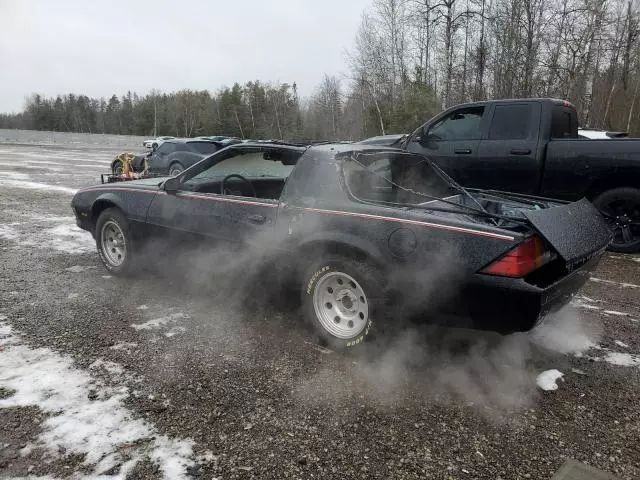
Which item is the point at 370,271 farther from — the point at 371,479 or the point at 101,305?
the point at 101,305

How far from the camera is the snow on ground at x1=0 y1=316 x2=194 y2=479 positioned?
7.07ft

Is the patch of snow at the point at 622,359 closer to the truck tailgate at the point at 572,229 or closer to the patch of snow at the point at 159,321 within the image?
the truck tailgate at the point at 572,229

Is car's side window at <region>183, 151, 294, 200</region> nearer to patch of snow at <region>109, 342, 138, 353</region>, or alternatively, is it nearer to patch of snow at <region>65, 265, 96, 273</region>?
patch of snow at <region>109, 342, 138, 353</region>

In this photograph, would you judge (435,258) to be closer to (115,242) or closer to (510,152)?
(115,242)

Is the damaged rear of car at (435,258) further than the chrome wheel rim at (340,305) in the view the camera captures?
No

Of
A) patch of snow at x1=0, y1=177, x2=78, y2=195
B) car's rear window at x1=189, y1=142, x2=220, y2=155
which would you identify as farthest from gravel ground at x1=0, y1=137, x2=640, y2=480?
car's rear window at x1=189, y1=142, x2=220, y2=155

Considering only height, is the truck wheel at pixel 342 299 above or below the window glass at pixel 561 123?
below

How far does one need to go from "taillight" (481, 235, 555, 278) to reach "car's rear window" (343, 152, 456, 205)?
2.75ft

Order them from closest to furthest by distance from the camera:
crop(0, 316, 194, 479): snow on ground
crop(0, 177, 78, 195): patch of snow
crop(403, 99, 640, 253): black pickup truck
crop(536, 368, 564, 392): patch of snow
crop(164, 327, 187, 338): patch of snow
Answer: crop(0, 316, 194, 479): snow on ground < crop(536, 368, 564, 392): patch of snow < crop(164, 327, 187, 338): patch of snow < crop(403, 99, 640, 253): black pickup truck < crop(0, 177, 78, 195): patch of snow

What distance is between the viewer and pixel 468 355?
3.20 m

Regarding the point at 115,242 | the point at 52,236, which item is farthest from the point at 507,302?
the point at 52,236

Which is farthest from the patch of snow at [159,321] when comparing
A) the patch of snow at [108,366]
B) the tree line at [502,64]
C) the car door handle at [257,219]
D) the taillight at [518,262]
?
the tree line at [502,64]

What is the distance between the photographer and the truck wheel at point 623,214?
5633mm

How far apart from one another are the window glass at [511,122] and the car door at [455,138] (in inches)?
7.2
